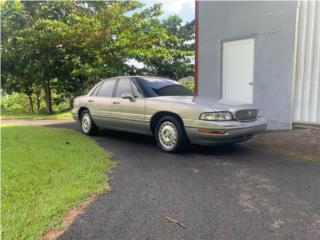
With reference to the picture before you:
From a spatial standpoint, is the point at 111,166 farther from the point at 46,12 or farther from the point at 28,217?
the point at 46,12

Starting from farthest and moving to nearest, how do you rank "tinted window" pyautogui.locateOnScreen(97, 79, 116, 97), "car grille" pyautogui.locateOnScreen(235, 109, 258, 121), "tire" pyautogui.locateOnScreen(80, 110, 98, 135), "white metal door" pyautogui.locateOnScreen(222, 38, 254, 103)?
"white metal door" pyautogui.locateOnScreen(222, 38, 254, 103)
"tire" pyautogui.locateOnScreen(80, 110, 98, 135)
"tinted window" pyautogui.locateOnScreen(97, 79, 116, 97)
"car grille" pyautogui.locateOnScreen(235, 109, 258, 121)

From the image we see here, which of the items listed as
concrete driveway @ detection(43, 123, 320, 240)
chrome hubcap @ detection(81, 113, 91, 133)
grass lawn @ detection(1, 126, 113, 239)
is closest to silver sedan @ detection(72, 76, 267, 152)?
chrome hubcap @ detection(81, 113, 91, 133)

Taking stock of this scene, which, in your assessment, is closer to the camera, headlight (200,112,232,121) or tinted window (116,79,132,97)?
headlight (200,112,232,121)

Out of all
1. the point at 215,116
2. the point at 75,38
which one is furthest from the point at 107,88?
the point at 75,38

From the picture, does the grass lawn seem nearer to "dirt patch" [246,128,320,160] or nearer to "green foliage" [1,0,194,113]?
"dirt patch" [246,128,320,160]

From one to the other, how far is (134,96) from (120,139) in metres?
1.42

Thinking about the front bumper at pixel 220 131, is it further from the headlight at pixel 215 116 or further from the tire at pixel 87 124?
the tire at pixel 87 124

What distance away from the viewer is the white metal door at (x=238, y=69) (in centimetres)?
849

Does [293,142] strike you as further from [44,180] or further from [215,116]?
→ [44,180]

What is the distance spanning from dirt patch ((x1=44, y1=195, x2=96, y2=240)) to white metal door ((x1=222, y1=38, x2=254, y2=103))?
20.5 feet

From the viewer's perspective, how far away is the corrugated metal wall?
7.09 m

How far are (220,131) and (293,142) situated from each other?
2.22 m

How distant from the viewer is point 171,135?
5.65 metres

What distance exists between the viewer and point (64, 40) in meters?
14.6
